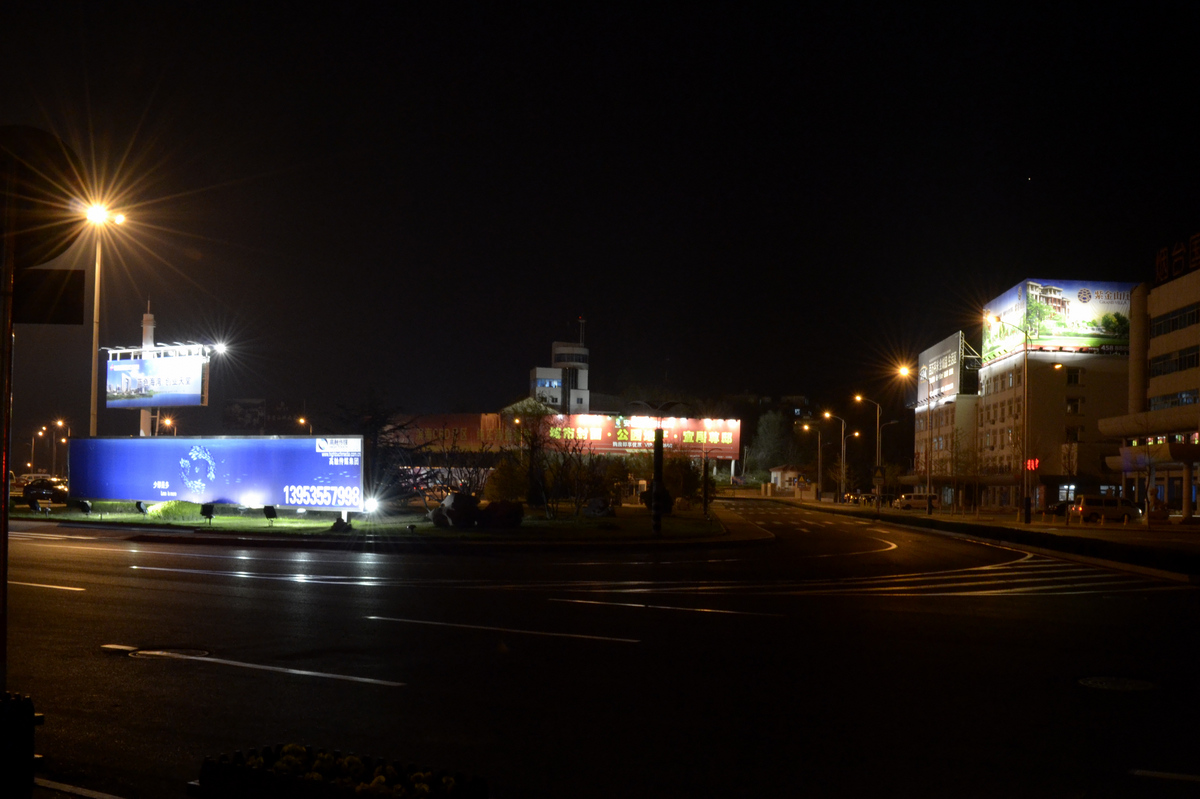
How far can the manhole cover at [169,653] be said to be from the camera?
10.4 m

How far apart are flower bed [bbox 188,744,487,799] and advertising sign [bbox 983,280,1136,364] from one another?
8438 cm

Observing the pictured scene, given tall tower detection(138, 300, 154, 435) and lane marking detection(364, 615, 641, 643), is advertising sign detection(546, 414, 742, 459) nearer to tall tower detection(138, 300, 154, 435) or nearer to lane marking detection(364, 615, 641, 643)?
tall tower detection(138, 300, 154, 435)

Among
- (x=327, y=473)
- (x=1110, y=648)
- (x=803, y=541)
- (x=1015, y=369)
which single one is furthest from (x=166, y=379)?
(x=1015, y=369)

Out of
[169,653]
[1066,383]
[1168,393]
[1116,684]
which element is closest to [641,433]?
[1168,393]

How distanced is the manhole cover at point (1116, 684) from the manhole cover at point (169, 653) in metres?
9.08

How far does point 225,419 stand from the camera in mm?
132500

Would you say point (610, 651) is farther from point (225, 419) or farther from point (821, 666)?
point (225, 419)

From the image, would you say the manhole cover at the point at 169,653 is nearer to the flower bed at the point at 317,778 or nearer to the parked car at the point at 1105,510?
the flower bed at the point at 317,778

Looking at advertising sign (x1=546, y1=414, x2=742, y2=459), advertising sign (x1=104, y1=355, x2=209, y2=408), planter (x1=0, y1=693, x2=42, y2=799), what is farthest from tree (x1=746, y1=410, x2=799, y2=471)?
planter (x1=0, y1=693, x2=42, y2=799)

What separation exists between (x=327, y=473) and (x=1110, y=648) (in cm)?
2729

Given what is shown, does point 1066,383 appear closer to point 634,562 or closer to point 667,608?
point 634,562

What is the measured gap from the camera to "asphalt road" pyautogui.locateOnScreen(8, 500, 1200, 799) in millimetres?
6641

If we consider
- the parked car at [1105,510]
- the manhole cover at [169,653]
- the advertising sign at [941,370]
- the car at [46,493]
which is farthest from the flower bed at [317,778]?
the advertising sign at [941,370]

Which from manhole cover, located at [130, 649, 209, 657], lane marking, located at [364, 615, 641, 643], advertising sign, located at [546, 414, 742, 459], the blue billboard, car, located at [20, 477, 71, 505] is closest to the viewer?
manhole cover, located at [130, 649, 209, 657]
